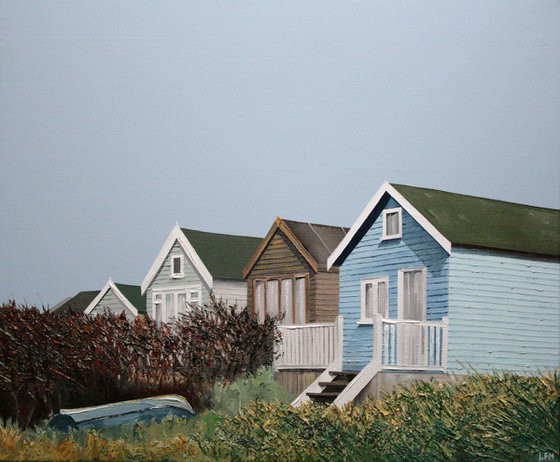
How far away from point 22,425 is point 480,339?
6.44 meters

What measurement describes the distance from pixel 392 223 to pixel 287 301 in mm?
3872

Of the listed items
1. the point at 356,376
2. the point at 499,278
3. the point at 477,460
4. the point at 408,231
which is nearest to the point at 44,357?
the point at 356,376

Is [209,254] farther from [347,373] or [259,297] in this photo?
[347,373]

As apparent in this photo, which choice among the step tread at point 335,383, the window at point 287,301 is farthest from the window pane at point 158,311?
the step tread at point 335,383

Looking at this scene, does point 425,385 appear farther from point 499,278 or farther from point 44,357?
point 44,357

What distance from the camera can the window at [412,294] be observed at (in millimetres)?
15289

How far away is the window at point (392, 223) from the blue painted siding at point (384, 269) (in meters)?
0.07

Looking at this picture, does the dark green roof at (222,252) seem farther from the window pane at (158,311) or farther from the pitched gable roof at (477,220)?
the pitched gable roof at (477,220)

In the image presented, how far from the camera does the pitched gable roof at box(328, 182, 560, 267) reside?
1463cm

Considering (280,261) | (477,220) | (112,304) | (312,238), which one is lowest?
(112,304)

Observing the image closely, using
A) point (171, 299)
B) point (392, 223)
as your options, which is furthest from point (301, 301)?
point (392, 223)

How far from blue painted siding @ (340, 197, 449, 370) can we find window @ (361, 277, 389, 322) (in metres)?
0.10

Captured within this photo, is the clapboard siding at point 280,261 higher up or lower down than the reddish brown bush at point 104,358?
higher up

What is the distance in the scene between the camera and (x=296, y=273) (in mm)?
19062
